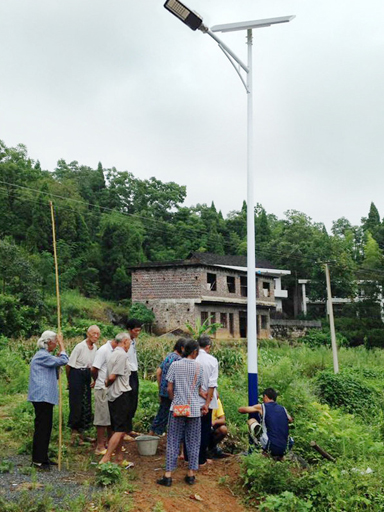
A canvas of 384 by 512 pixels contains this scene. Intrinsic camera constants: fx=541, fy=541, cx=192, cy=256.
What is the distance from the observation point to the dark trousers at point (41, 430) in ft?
22.0

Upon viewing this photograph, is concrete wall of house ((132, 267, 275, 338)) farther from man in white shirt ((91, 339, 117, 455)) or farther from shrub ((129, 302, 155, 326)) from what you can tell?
man in white shirt ((91, 339, 117, 455))

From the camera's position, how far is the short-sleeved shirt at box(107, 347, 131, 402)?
6816 millimetres

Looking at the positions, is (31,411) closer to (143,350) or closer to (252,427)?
(252,427)

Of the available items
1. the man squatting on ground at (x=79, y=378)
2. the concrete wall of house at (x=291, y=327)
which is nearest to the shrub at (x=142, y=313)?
the concrete wall of house at (x=291, y=327)

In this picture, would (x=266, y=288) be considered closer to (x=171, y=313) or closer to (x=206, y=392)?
(x=171, y=313)

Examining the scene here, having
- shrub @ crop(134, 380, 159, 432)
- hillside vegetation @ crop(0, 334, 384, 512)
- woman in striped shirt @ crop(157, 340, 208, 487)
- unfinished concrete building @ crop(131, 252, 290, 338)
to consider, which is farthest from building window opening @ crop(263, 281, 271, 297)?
woman in striped shirt @ crop(157, 340, 208, 487)

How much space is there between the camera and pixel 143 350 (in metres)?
17.5

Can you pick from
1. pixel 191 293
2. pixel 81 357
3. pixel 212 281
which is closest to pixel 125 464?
pixel 81 357

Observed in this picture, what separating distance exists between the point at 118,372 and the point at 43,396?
3.15ft

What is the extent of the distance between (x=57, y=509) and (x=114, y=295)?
117 ft

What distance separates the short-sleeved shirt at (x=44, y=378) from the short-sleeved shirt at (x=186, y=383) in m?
1.46

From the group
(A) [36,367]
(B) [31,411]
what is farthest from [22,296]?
(A) [36,367]

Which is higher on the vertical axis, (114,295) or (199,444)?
(114,295)

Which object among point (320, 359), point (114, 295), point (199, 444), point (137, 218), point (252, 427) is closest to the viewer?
point (199, 444)
